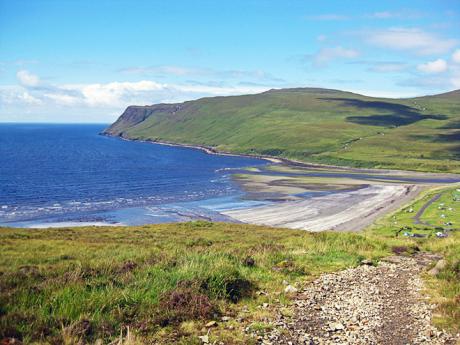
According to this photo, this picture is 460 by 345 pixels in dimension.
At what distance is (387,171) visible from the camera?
181 meters

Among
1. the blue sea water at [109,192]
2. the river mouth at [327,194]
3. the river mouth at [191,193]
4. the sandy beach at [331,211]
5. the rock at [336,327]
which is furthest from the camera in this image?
the blue sea water at [109,192]

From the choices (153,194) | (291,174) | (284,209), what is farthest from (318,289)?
(291,174)

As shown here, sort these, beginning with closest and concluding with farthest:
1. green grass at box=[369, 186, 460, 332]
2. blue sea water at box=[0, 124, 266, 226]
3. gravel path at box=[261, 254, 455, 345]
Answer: gravel path at box=[261, 254, 455, 345]
green grass at box=[369, 186, 460, 332]
blue sea water at box=[0, 124, 266, 226]

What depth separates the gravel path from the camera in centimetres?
1196

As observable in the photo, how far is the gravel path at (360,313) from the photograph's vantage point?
1196 centimetres

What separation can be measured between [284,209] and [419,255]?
71521mm

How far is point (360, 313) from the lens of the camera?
45.5 ft

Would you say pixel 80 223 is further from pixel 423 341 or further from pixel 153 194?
pixel 423 341

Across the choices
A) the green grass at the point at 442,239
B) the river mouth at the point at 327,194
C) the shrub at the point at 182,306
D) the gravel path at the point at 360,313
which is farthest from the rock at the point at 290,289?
the river mouth at the point at 327,194

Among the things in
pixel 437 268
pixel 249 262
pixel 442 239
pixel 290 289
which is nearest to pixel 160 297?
pixel 290 289

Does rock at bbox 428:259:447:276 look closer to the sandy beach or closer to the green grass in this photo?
the green grass

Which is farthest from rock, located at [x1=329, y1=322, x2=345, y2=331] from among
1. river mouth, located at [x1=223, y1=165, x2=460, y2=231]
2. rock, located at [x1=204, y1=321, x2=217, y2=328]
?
river mouth, located at [x1=223, y1=165, x2=460, y2=231]

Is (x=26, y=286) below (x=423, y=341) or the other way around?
the other way around

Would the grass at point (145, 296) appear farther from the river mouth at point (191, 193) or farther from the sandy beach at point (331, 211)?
the river mouth at point (191, 193)
